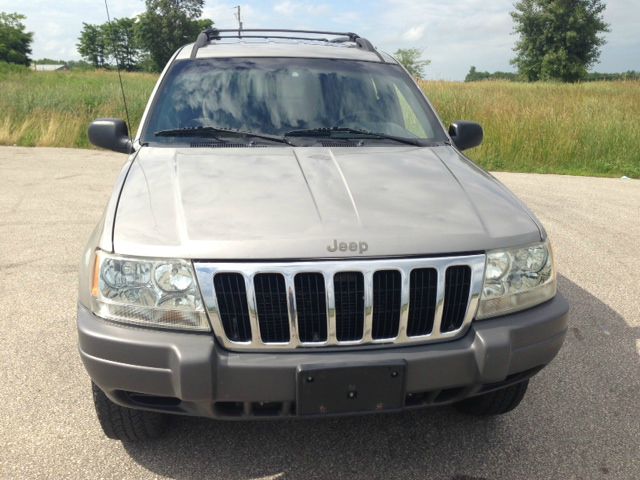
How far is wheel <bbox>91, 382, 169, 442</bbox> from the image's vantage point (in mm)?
2291

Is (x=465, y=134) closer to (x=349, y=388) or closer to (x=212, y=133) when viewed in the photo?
(x=212, y=133)

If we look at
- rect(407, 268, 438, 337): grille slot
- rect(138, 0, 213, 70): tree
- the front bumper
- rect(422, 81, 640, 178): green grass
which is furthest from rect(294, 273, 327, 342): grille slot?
rect(138, 0, 213, 70): tree

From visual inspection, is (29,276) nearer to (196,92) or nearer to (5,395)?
(5,395)

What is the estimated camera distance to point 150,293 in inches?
78.5

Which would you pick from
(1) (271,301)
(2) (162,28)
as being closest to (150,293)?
(1) (271,301)

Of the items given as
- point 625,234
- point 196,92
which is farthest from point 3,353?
point 625,234

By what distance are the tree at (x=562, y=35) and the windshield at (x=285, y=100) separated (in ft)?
167

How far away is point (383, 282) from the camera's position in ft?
6.59

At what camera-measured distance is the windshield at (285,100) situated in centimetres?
309

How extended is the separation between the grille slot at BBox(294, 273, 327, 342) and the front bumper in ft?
0.35

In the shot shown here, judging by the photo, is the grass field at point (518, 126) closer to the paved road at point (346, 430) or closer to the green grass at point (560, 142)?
the green grass at point (560, 142)

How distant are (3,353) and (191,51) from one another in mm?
2169

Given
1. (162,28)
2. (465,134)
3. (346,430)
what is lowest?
(346,430)

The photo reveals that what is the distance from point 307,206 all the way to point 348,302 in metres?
0.44
